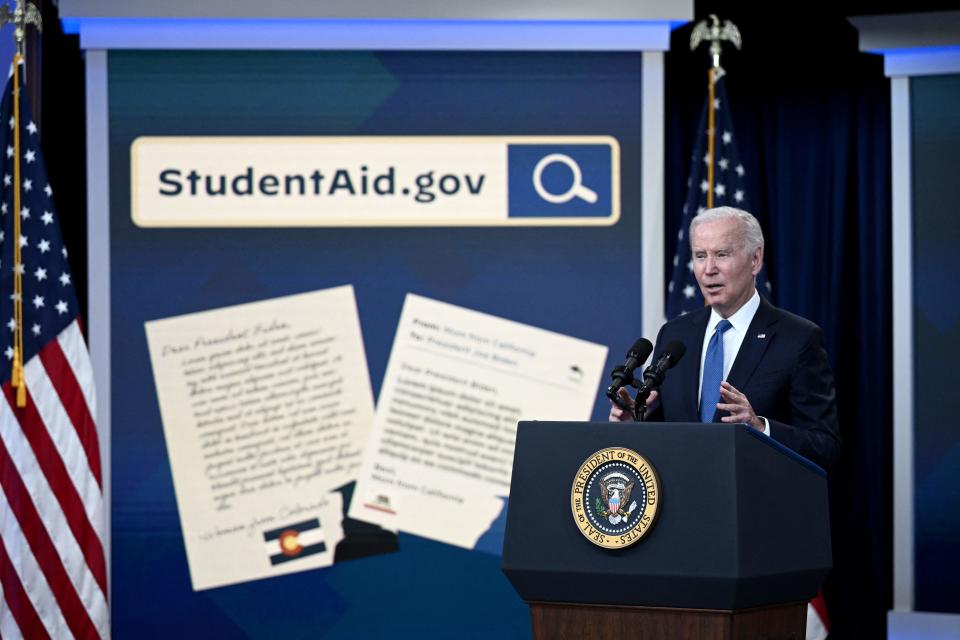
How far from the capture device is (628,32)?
191 inches

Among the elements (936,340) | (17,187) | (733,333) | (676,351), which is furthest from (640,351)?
(936,340)

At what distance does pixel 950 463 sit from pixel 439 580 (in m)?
2.17

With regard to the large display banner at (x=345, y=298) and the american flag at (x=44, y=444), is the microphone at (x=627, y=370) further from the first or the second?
the american flag at (x=44, y=444)

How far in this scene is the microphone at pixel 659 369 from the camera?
2297 mm

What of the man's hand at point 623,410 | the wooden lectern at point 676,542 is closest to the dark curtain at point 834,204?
the man's hand at point 623,410

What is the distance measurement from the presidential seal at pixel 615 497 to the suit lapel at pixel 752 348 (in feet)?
1.90

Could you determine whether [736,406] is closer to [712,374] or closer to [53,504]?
[712,374]

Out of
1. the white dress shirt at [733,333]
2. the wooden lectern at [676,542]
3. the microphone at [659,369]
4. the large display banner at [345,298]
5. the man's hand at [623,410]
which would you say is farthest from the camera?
the large display banner at [345,298]

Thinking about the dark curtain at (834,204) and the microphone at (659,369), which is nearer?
the microphone at (659,369)

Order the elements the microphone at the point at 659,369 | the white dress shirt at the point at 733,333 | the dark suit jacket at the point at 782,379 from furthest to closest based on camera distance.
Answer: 1. the white dress shirt at the point at 733,333
2. the dark suit jacket at the point at 782,379
3. the microphone at the point at 659,369

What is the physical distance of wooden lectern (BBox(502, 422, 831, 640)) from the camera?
212 centimetres

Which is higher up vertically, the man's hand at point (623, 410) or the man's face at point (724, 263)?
the man's face at point (724, 263)

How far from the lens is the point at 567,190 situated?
15.9 ft

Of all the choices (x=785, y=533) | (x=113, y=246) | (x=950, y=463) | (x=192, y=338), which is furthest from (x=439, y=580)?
(x=785, y=533)
